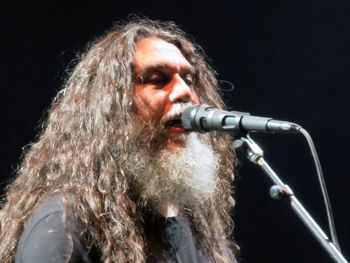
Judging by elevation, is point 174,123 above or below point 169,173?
above

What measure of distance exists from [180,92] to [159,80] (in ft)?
0.27

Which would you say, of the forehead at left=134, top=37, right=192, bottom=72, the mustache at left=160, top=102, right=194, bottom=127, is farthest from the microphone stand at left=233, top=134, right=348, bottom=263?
the forehead at left=134, top=37, right=192, bottom=72

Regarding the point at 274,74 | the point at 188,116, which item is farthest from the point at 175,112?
the point at 274,74

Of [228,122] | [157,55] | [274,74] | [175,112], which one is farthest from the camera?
[274,74]

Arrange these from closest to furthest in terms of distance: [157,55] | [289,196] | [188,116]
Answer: [289,196]
[188,116]
[157,55]

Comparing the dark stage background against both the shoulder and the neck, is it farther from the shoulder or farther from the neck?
the shoulder

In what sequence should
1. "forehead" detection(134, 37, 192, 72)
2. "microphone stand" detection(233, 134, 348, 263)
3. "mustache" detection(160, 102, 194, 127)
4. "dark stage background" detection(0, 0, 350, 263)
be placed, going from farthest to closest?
"dark stage background" detection(0, 0, 350, 263) < "forehead" detection(134, 37, 192, 72) < "mustache" detection(160, 102, 194, 127) < "microphone stand" detection(233, 134, 348, 263)

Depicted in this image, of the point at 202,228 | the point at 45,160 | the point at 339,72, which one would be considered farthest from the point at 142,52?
the point at 339,72

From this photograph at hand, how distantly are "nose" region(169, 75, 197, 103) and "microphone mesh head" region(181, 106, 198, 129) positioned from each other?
13 cm

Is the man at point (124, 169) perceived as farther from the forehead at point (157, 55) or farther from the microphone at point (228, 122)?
the microphone at point (228, 122)

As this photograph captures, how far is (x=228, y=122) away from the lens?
4.56ft

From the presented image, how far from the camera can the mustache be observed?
5.57 ft

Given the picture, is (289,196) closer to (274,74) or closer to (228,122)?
(228,122)

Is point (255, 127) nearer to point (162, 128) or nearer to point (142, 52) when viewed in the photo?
point (162, 128)
